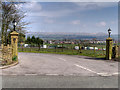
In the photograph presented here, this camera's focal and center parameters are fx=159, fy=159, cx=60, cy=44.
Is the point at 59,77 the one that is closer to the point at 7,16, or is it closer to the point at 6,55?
the point at 6,55

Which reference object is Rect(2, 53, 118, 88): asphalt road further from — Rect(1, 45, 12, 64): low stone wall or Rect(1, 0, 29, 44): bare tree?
Rect(1, 0, 29, 44): bare tree

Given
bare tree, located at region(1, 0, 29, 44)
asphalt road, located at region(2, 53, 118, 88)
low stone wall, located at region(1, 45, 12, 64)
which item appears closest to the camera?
asphalt road, located at region(2, 53, 118, 88)

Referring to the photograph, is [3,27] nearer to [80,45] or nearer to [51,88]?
[80,45]

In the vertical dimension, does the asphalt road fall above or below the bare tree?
below

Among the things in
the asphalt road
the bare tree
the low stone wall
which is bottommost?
the asphalt road

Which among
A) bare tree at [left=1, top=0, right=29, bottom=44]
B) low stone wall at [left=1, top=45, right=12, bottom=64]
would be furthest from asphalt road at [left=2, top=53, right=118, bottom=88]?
bare tree at [left=1, top=0, right=29, bottom=44]

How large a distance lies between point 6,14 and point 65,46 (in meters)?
11.7

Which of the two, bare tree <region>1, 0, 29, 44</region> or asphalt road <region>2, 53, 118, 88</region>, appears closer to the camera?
asphalt road <region>2, 53, 118, 88</region>

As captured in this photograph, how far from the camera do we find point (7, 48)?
38.5 ft

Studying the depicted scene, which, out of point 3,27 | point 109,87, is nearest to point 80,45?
point 3,27

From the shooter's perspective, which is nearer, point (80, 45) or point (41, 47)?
Result: point (80, 45)

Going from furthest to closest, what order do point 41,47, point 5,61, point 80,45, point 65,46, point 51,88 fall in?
point 41,47 < point 65,46 < point 80,45 < point 5,61 < point 51,88

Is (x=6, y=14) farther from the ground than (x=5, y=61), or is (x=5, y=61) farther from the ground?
(x=6, y=14)

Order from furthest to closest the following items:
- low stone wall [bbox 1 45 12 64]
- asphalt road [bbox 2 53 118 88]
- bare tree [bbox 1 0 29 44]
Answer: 1. bare tree [bbox 1 0 29 44]
2. low stone wall [bbox 1 45 12 64]
3. asphalt road [bbox 2 53 118 88]
